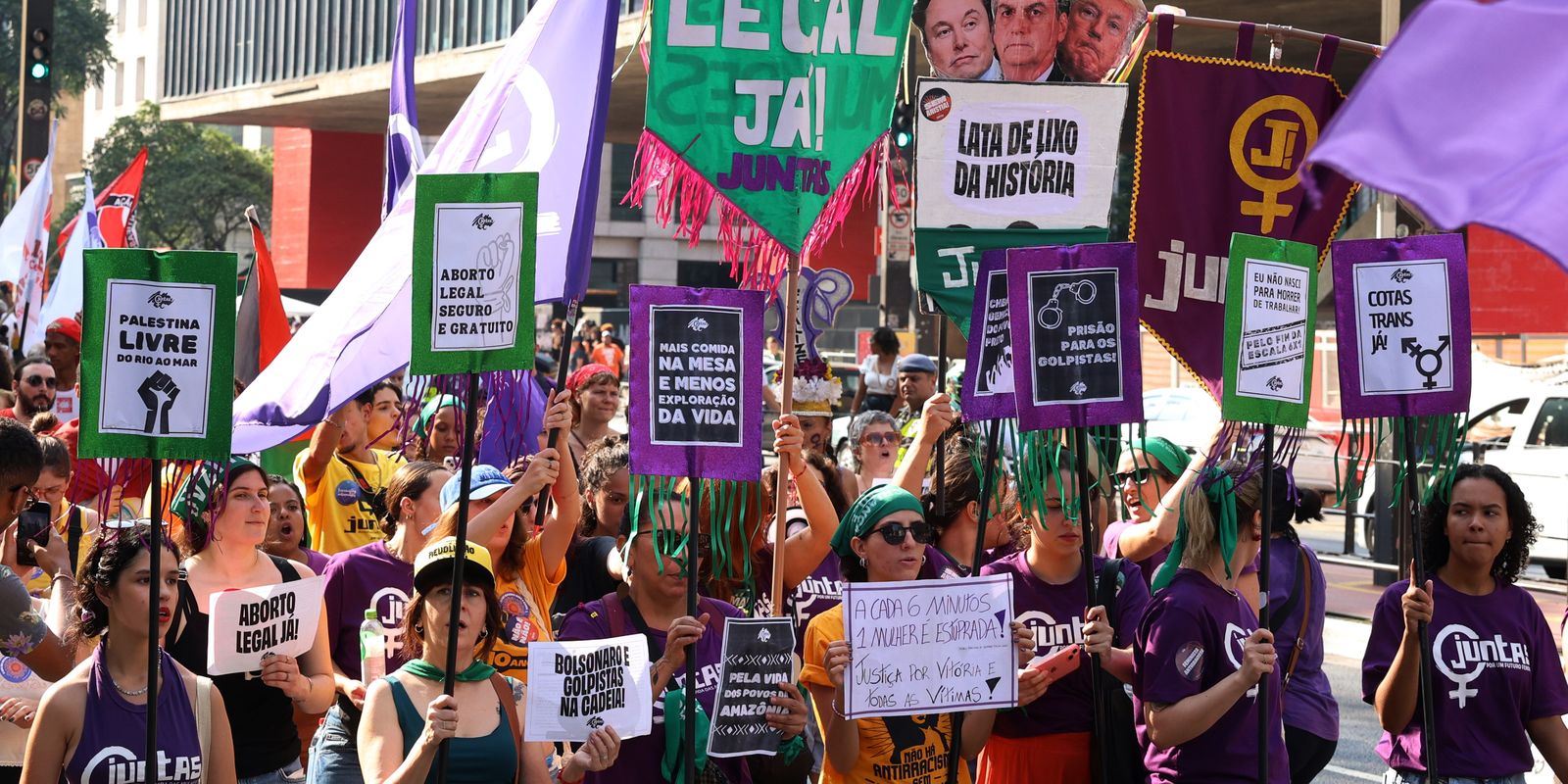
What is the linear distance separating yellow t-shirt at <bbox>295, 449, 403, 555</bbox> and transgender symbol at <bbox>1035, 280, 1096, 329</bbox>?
142 inches

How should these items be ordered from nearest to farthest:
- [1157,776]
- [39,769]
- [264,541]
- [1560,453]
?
[39,769]
[1157,776]
[264,541]
[1560,453]

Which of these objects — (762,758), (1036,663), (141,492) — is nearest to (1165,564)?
(1036,663)

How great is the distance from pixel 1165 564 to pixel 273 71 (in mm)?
47640

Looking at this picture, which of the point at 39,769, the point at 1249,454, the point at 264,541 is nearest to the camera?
the point at 39,769

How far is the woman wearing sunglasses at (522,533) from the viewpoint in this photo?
→ 210 inches

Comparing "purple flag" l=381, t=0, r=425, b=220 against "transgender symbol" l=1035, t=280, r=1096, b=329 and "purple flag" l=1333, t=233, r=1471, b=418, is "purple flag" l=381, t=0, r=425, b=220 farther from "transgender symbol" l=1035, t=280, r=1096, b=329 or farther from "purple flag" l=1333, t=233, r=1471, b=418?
"purple flag" l=1333, t=233, r=1471, b=418

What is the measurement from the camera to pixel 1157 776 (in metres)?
4.90

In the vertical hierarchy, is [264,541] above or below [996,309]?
below

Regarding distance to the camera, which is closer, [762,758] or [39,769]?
[39,769]

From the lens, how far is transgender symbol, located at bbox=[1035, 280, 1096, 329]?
485 cm

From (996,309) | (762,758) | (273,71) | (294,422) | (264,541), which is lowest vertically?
(762,758)

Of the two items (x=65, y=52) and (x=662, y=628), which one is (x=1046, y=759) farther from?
(x=65, y=52)

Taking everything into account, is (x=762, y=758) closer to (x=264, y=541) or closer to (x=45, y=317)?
(x=264, y=541)

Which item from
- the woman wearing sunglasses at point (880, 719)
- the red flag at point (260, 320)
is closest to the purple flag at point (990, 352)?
the woman wearing sunglasses at point (880, 719)
